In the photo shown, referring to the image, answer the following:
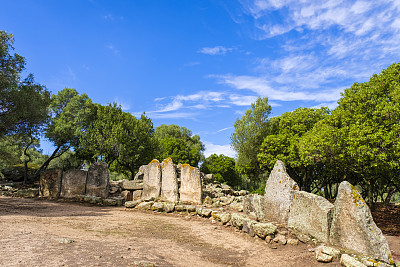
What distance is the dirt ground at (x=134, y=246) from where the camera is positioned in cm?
553

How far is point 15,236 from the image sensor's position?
696 centimetres

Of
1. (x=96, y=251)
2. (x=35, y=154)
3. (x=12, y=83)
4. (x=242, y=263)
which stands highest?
(x=12, y=83)

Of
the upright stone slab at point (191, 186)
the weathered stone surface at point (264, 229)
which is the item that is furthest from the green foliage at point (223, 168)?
the weathered stone surface at point (264, 229)

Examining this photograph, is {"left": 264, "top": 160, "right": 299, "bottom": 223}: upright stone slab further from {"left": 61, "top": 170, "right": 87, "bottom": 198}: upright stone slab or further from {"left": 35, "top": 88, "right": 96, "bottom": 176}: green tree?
{"left": 35, "top": 88, "right": 96, "bottom": 176}: green tree

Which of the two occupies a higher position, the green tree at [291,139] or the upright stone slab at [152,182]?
the green tree at [291,139]

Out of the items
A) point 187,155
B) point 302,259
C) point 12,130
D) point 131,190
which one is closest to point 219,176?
point 187,155

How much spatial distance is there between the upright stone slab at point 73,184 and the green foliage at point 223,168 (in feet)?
96.3

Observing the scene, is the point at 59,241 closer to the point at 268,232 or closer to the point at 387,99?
the point at 268,232

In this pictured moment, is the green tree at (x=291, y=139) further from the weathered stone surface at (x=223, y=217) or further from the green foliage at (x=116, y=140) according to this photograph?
the weathered stone surface at (x=223, y=217)

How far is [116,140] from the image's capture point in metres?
28.2

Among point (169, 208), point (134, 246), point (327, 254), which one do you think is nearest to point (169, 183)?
point (169, 208)

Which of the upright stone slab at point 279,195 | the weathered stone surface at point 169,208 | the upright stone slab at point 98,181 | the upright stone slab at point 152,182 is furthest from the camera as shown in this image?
the upright stone slab at point 98,181

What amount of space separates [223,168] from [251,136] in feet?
49.2

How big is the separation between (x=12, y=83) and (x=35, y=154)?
52.7 feet
